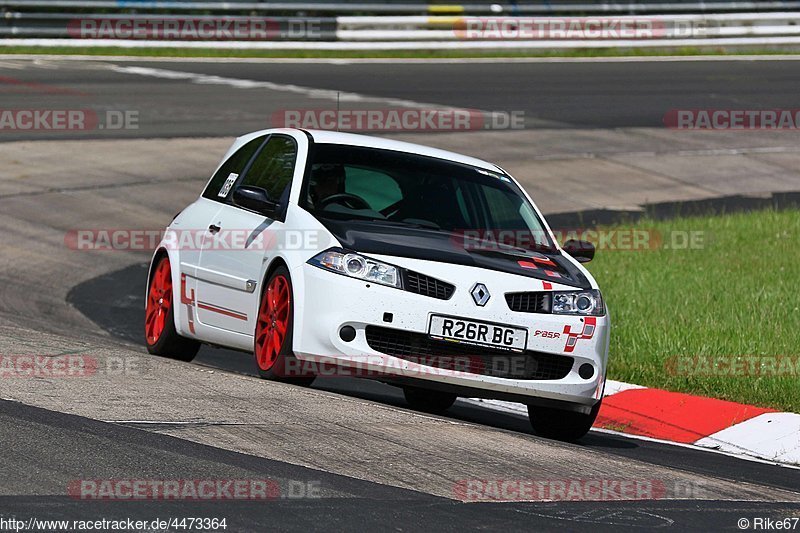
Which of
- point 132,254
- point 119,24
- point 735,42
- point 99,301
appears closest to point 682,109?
point 735,42

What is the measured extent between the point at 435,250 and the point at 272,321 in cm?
107

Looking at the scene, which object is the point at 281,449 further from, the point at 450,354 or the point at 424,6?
the point at 424,6

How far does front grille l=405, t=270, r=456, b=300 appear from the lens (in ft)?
26.9

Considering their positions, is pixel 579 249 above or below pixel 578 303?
above

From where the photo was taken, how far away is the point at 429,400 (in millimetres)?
9773

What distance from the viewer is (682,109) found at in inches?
1070

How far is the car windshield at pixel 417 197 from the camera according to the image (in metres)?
9.14

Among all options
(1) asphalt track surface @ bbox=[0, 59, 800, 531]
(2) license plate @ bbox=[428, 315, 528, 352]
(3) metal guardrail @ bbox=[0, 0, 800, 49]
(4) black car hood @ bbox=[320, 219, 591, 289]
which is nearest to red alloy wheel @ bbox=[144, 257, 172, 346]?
(1) asphalt track surface @ bbox=[0, 59, 800, 531]

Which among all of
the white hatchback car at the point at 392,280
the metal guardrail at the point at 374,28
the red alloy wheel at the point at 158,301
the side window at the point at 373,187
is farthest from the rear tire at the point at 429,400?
the metal guardrail at the point at 374,28

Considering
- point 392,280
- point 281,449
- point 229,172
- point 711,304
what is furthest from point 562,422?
point 711,304

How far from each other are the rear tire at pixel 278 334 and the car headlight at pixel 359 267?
293 millimetres

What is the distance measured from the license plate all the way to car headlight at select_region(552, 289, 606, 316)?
1.15 feet

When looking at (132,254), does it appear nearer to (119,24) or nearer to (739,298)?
(739,298)

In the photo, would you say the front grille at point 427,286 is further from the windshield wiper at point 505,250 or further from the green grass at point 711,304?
the green grass at point 711,304
